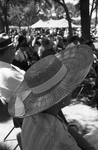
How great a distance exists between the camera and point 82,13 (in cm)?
819

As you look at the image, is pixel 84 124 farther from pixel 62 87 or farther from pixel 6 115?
pixel 62 87

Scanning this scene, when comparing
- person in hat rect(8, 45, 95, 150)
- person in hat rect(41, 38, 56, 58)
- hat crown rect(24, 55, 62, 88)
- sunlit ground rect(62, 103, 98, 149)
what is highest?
hat crown rect(24, 55, 62, 88)

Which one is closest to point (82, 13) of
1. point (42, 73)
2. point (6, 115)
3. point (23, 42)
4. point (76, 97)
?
point (23, 42)

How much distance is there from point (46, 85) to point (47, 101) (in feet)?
0.37

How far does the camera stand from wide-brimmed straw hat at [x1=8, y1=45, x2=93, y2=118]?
1488 mm

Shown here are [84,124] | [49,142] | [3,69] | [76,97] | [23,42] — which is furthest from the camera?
[23,42]

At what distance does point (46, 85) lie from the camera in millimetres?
1531

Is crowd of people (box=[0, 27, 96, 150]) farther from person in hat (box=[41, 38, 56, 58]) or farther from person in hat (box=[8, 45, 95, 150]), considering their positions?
person in hat (box=[41, 38, 56, 58])

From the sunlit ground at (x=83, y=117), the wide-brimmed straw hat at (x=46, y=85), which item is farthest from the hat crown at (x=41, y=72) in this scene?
the sunlit ground at (x=83, y=117)

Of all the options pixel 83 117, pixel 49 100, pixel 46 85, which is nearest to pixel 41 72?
pixel 46 85

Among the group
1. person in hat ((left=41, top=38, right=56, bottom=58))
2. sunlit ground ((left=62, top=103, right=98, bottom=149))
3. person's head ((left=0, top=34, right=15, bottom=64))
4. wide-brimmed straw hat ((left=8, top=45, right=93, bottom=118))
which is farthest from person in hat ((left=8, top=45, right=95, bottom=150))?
person in hat ((left=41, top=38, right=56, bottom=58))

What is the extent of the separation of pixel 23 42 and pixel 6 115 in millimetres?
4041

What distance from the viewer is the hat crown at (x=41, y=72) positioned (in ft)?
5.00

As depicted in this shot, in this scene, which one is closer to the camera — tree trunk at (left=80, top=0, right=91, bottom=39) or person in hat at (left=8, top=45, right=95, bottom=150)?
person in hat at (left=8, top=45, right=95, bottom=150)
